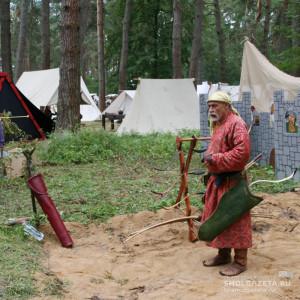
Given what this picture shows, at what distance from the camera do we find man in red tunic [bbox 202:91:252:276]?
4.13m

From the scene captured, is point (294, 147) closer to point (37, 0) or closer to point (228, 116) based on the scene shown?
point (228, 116)

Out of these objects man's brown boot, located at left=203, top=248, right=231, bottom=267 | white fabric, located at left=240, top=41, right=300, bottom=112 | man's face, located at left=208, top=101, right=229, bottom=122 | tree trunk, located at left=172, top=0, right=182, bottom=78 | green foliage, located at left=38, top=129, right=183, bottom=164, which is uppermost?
tree trunk, located at left=172, top=0, right=182, bottom=78

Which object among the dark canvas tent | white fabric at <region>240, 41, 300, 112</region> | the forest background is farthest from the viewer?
the forest background

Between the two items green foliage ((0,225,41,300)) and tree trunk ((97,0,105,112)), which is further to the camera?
tree trunk ((97,0,105,112))

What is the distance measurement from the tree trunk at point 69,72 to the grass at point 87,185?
1133mm

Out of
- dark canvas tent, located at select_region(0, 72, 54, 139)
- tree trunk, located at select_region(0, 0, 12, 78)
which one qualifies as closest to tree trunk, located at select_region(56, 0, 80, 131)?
dark canvas tent, located at select_region(0, 72, 54, 139)

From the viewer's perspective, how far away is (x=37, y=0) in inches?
1503

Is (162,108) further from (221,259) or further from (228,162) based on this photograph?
(228,162)

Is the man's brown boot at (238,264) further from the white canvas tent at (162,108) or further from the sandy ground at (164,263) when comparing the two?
the white canvas tent at (162,108)

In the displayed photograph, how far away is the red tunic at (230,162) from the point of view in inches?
162

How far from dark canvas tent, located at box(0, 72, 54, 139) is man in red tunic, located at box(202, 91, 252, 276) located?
30.4ft

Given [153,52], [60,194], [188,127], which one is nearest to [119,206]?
[60,194]

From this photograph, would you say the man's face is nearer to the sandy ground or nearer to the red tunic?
the red tunic

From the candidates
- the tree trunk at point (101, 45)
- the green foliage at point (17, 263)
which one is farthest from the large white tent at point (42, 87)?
the green foliage at point (17, 263)
